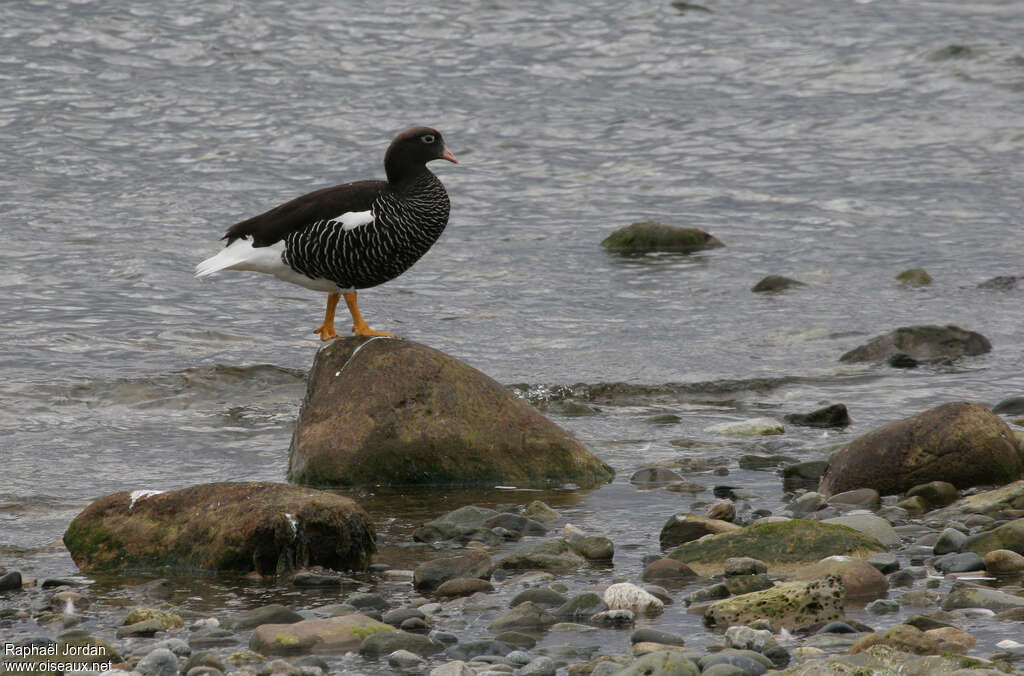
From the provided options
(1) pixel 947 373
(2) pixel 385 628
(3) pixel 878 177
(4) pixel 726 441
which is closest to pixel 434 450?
(4) pixel 726 441

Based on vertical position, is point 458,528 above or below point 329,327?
below

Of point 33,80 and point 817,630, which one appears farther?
point 33,80

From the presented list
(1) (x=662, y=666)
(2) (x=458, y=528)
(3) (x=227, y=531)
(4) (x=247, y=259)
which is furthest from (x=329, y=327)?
(1) (x=662, y=666)

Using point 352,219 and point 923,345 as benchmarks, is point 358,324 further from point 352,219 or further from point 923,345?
point 923,345

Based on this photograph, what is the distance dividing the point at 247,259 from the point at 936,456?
499 centimetres

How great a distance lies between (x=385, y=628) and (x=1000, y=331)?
375 inches

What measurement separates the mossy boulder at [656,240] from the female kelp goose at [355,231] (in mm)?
7785

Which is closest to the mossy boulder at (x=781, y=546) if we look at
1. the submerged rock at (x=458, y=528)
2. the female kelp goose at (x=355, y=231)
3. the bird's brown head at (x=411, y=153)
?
the submerged rock at (x=458, y=528)

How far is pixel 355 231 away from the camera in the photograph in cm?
980

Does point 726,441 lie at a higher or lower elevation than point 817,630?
lower

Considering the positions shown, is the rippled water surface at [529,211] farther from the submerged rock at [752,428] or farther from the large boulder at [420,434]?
the large boulder at [420,434]

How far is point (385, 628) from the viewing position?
5887mm

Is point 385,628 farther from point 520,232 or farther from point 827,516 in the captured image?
point 520,232

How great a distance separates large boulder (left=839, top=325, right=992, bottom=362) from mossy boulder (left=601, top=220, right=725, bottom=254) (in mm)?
5295
